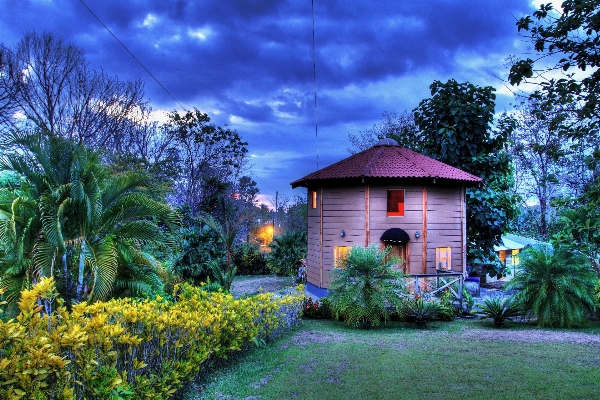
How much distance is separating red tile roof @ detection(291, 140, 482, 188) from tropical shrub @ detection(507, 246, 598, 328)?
22.0 feet

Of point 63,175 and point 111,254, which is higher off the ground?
point 63,175

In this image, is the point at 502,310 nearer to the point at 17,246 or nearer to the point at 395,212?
the point at 395,212

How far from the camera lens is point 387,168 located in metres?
18.1

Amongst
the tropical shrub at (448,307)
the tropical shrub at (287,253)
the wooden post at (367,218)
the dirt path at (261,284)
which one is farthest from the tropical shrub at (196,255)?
the tropical shrub at (448,307)

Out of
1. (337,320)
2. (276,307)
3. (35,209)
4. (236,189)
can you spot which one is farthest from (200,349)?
(236,189)

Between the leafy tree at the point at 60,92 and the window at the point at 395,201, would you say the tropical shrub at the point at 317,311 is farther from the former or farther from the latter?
the leafy tree at the point at 60,92

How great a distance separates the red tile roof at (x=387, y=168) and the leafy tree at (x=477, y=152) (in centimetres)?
280

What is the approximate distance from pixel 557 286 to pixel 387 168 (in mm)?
8370

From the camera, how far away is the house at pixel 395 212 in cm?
1797

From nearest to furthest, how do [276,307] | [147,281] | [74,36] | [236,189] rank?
[276,307]
[147,281]
[74,36]
[236,189]

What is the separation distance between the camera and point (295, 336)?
980cm

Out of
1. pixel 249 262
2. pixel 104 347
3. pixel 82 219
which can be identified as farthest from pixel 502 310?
pixel 249 262

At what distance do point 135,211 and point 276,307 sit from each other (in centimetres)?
358

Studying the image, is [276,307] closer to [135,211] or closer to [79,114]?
[135,211]
